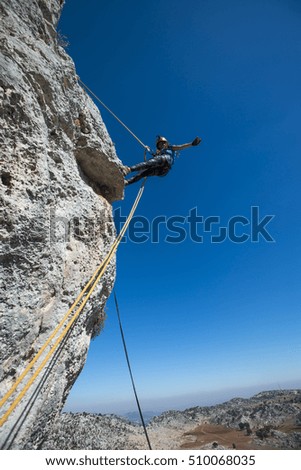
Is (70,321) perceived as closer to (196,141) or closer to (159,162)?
(159,162)

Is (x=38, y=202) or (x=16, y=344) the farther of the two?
(x=38, y=202)

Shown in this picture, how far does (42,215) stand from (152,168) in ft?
17.1

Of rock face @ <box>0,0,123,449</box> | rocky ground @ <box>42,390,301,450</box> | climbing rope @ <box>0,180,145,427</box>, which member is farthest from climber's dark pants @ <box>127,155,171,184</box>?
rocky ground @ <box>42,390,301,450</box>

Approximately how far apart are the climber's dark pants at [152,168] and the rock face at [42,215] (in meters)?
1.94

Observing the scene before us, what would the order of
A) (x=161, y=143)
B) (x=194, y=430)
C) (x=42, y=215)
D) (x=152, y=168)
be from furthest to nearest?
(x=194, y=430), (x=161, y=143), (x=152, y=168), (x=42, y=215)

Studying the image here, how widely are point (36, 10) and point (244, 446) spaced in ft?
68.5

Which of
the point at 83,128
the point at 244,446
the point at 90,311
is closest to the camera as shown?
the point at 90,311

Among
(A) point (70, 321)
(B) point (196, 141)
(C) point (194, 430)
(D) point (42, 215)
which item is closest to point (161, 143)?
(B) point (196, 141)

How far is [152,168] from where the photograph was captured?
341 inches

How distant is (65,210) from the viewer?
487cm

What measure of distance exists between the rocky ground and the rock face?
28.3ft

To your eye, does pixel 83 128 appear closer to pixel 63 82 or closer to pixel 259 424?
pixel 63 82

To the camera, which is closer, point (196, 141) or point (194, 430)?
point (196, 141)
